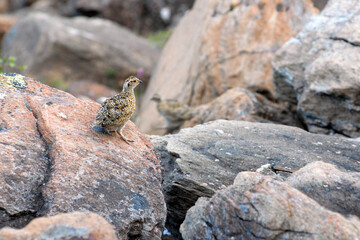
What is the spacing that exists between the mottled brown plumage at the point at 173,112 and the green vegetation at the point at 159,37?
8688 mm

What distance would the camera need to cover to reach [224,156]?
6348 millimetres

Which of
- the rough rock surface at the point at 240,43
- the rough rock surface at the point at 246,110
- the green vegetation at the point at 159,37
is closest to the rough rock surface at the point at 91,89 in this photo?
the green vegetation at the point at 159,37

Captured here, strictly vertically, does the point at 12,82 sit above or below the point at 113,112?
below

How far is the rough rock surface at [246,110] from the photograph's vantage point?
935 centimetres

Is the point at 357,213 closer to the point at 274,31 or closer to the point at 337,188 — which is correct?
the point at 337,188

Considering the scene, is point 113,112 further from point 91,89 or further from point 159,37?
point 159,37

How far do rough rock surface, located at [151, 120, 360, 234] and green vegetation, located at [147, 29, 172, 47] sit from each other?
13286 millimetres

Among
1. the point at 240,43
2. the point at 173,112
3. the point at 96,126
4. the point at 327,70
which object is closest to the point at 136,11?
the point at 240,43

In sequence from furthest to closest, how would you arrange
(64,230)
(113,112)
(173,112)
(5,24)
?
(5,24)
(173,112)
(113,112)
(64,230)

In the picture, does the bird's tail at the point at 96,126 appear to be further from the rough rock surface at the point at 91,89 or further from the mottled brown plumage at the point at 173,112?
the rough rock surface at the point at 91,89

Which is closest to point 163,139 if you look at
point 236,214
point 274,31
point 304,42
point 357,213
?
point 236,214

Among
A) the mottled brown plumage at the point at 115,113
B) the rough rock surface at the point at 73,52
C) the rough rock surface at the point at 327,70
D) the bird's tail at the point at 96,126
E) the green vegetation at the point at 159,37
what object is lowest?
the rough rock surface at the point at 73,52

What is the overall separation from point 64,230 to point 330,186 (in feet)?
8.31

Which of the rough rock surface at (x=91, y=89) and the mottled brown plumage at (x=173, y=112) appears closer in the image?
the mottled brown plumage at (x=173, y=112)
